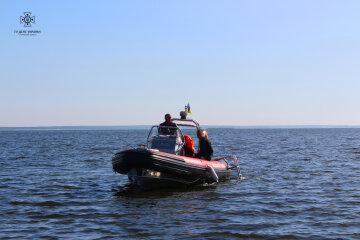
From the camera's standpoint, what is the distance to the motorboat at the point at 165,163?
1196 cm

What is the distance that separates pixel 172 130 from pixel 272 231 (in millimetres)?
6437

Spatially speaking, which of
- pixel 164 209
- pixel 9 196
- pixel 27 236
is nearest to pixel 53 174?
pixel 9 196

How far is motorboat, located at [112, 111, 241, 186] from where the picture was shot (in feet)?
39.2

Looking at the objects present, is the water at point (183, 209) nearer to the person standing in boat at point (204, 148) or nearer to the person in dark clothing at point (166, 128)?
the person standing in boat at point (204, 148)

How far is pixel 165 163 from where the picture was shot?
12.2m

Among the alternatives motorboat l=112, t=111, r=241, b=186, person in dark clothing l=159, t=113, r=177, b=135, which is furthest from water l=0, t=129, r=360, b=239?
person in dark clothing l=159, t=113, r=177, b=135

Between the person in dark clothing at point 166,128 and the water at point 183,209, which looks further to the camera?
the person in dark clothing at point 166,128

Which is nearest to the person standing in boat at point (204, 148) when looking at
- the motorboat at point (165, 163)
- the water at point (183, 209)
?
the motorboat at point (165, 163)

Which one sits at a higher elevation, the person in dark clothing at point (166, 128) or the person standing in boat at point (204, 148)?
the person in dark clothing at point (166, 128)

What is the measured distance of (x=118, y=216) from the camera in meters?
9.31

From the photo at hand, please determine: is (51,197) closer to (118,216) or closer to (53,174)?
(118,216)

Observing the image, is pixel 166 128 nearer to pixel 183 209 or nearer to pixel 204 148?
pixel 204 148

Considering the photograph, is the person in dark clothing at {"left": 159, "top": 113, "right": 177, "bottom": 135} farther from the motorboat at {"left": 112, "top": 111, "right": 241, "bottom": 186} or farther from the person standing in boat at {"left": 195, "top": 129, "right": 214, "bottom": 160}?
the person standing in boat at {"left": 195, "top": 129, "right": 214, "bottom": 160}

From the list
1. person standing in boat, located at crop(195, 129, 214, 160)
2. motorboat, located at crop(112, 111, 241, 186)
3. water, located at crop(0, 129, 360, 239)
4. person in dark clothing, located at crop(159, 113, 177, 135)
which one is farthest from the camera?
person standing in boat, located at crop(195, 129, 214, 160)
